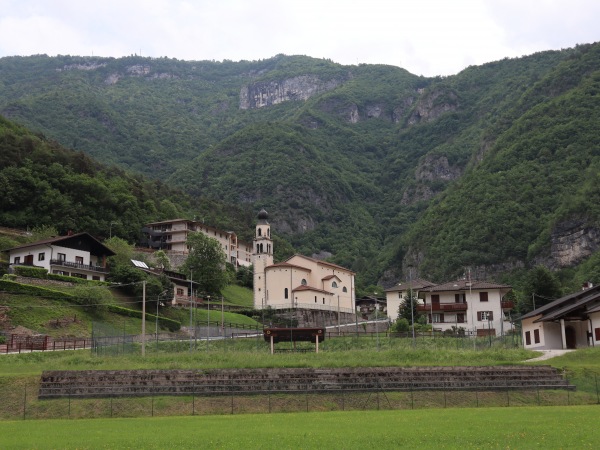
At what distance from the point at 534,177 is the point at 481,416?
5242 inches

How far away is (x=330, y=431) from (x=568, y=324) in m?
39.0

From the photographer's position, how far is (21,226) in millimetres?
101688

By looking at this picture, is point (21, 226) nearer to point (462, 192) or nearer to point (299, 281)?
point (299, 281)

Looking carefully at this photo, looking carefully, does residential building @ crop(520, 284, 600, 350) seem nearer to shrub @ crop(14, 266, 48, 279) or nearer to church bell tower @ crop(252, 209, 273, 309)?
church bell tower @ crop(252, 209, 273, 309)

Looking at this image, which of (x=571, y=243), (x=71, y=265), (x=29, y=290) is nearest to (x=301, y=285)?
(x=71, y=265)

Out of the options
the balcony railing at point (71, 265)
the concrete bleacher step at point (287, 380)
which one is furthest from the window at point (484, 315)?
the balcony railing at point (71, 265)

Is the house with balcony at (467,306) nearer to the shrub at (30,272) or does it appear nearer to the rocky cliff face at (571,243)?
the shrub at (30,272)

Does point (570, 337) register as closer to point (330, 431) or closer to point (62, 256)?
point (330, 431)

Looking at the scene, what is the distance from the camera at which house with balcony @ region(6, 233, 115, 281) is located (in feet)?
254

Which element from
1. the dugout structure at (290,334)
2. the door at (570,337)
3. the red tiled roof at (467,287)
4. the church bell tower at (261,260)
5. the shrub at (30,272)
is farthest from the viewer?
the church bell tower at (261,260)

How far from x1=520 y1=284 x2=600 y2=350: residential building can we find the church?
111 feet

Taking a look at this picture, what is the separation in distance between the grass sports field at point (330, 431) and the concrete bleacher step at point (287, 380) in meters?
5.20

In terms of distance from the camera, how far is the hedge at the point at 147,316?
6630 centimetres

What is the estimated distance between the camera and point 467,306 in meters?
81.4
